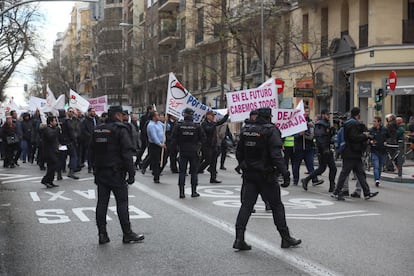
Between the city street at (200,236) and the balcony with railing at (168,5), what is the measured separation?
4403 cm

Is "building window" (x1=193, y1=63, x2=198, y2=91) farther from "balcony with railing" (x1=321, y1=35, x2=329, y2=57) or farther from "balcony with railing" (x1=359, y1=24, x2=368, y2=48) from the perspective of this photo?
"balcony with railing" (x1=359, y1=24, x2=368, y2=48)

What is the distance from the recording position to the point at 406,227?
9.20 m

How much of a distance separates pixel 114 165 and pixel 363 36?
24.7 metres

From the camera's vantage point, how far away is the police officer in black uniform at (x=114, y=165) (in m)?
7.82

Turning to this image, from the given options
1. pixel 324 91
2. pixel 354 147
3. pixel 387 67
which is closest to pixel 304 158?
pixel 354 147

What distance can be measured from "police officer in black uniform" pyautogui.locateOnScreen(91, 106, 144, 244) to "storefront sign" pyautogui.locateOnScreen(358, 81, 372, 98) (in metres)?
23.3

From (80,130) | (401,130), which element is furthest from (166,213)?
(401,130)

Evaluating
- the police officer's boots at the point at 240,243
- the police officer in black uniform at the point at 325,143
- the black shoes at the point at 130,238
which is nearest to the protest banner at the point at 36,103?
the police officer in black uniform at the point at 325,143

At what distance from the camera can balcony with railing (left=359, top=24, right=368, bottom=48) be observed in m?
30.1

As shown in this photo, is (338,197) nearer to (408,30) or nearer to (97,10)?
(97,10)

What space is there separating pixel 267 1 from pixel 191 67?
18.5 m

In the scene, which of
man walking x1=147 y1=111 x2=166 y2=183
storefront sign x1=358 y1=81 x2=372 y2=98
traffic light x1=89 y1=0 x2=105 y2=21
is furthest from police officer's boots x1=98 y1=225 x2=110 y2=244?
storefront sign x1=358 y1=81 x2=372 y2=98

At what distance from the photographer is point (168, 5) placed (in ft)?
186

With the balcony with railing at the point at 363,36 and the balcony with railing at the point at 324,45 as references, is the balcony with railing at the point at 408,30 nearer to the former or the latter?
the balcony with railing at the point at 363,36
